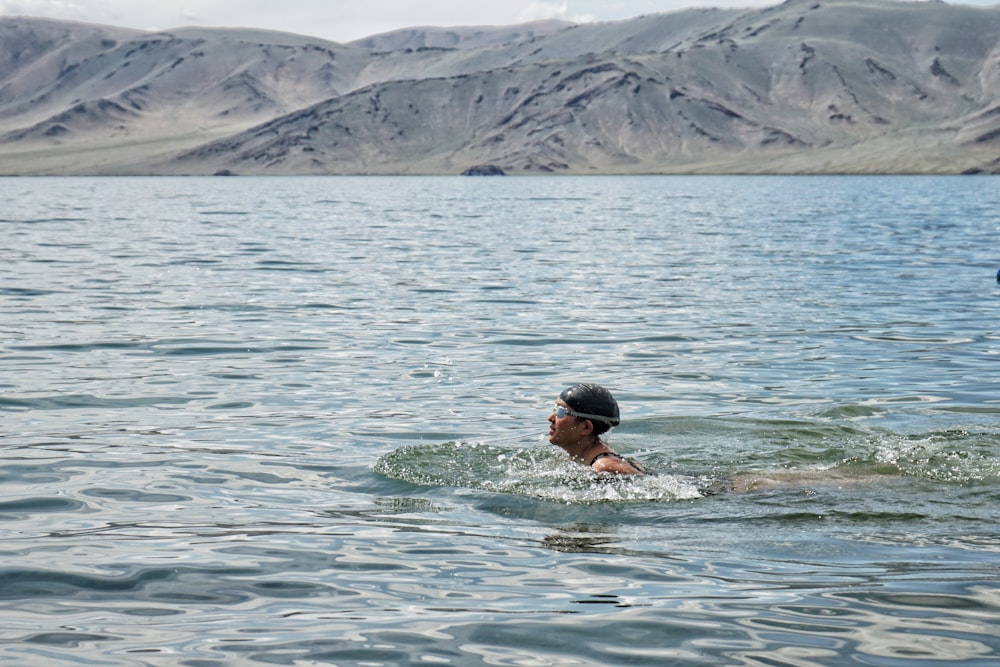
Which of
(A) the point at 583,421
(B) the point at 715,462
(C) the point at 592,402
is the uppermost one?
(C) the point at 592,402

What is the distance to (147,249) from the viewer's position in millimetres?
47562

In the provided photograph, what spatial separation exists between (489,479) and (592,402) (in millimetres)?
1280

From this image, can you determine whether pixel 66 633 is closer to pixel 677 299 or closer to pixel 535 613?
pixel 535 613

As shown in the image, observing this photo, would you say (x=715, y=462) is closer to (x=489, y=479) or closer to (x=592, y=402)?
(x=592, y=402)

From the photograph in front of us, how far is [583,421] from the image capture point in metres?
12.3

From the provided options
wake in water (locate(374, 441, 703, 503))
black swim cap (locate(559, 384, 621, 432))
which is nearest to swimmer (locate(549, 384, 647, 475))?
black swim cap (locate(559, 384, 621, 432))

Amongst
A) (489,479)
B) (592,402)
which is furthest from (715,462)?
(489,479)

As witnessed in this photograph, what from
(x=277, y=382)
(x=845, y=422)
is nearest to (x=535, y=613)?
(x=845, y=422)

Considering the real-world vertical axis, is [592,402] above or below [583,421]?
above

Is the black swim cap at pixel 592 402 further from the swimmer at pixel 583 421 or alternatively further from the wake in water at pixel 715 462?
the wake in water at pixel 715 462

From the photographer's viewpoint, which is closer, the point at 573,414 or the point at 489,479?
the point at 573,414

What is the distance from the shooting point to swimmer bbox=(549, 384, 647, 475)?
40.3 feet

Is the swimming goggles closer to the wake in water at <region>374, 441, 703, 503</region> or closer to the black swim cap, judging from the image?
the black swim cap

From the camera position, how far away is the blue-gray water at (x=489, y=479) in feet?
26.0
